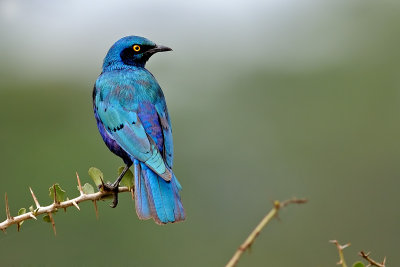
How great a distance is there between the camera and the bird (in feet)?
16.9

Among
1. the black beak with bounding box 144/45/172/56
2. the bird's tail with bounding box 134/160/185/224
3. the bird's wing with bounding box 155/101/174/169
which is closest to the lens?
the bird's tail with bounding box 134/160/185/224

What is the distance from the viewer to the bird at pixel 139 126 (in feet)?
16.9

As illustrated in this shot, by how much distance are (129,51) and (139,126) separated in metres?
1.06

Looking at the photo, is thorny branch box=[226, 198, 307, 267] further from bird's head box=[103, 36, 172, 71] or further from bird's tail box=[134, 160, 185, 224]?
bird's head box=[103, 36, 172, 71]

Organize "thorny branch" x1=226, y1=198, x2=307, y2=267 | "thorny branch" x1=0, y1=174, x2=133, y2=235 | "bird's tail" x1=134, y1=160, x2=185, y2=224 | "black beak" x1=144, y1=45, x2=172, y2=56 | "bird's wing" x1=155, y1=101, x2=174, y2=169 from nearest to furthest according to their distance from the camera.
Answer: "thorny branch" x1=226, y1=198, x2=307, y2=267 < "thorny branch" x1=0, y1=174, x2=133, y2=235 < "bird's tail" x1=134, y1=160, x2=185, y2=224 < "bird's wing" x1=155, y1=101, x2=174, y2=169 < "black beak" x1=144, y1=45, x2=172, y2=56

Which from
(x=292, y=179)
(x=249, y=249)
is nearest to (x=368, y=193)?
(x=292, y=179)

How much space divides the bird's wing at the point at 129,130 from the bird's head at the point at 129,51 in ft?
1.84

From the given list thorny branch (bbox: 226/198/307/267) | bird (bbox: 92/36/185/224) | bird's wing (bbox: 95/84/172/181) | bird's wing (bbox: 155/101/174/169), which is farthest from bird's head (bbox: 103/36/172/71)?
thorny branch (bbox: 226/198/307/267)

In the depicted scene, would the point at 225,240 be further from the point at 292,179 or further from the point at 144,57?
the point at 144,57

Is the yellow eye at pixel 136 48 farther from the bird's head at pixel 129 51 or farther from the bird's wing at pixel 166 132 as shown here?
the bird's wing at pixel 166 132

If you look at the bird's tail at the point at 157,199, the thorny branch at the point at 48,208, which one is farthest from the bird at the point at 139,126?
the thorny branch at the point at 48,208

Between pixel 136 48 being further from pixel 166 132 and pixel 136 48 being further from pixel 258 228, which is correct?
pixel 258 228

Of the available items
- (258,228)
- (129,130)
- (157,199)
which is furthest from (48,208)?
(129,130)

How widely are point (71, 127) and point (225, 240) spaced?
13.6 feet
